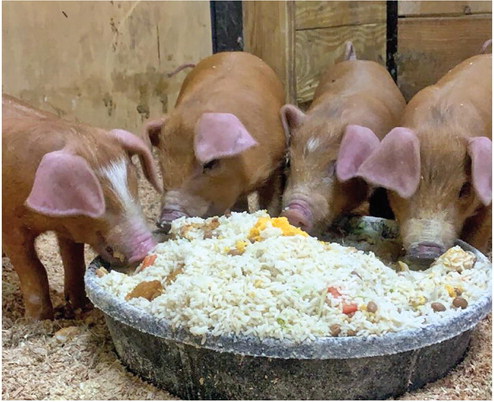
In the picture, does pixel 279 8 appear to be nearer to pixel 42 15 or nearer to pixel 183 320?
pixel 42 15

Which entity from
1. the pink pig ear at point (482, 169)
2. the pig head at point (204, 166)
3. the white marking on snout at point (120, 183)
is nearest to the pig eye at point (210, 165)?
the pig head at point (204, 166)

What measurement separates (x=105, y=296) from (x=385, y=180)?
0.99 m

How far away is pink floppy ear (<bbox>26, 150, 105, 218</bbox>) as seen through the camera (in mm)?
2125

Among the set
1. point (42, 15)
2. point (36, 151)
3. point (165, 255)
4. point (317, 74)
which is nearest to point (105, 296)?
point (165, 255)

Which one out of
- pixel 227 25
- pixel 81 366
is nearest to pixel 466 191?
pixel 81 366

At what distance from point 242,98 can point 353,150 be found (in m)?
0.57

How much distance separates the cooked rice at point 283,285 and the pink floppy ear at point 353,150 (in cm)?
40

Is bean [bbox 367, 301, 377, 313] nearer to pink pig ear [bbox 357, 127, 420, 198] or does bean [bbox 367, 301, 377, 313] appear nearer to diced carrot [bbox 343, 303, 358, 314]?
diced carrot [bbox 343, 303, 358, 314]

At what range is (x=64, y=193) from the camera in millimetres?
2148

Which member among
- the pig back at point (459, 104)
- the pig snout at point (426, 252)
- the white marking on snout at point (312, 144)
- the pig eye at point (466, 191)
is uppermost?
the pig back at point (459, 104)

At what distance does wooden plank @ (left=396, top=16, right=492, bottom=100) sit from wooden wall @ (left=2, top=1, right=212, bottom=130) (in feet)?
3.42

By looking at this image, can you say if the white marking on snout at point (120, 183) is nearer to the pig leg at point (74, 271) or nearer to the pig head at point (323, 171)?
the pig leg at point (74, 271)

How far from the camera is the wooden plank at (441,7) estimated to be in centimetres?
360

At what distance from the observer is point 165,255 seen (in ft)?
7.07
